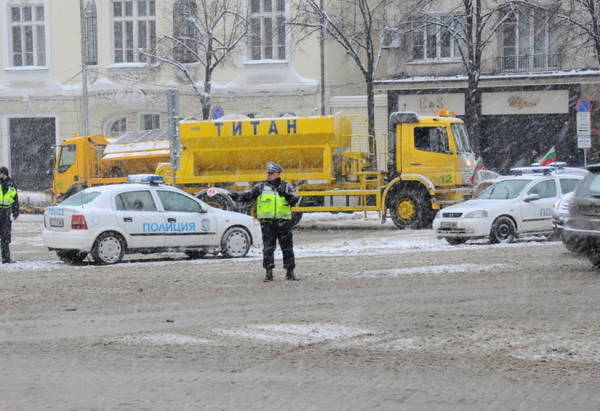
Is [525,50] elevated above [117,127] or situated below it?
above

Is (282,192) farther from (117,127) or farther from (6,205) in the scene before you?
(117,127)

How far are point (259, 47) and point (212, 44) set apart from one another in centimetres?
273

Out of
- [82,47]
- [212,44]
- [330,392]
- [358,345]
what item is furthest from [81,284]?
[82,47]

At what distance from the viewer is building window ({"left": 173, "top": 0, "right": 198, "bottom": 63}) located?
33406 mm

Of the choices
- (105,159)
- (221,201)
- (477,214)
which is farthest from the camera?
(105,159)

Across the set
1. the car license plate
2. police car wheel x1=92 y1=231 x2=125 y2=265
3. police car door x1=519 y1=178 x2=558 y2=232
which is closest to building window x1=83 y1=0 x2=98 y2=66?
the car license plate

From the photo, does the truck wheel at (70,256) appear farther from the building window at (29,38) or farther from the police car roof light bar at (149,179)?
the building window at (29,38)

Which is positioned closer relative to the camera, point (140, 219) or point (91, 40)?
point (140, 219)

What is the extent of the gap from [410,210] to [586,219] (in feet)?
35.0

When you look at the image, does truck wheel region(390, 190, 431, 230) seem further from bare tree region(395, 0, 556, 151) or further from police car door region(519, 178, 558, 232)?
bare tree region(395, 0, 556, 151)

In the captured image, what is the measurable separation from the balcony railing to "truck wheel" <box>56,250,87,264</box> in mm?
22464

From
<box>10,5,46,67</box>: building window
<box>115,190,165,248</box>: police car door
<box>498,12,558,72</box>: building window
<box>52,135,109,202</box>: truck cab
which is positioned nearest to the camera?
<box>115,190,165,248</box>: police car door

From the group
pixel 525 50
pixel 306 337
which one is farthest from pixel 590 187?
pixel 525 50

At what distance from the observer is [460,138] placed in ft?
77.8
